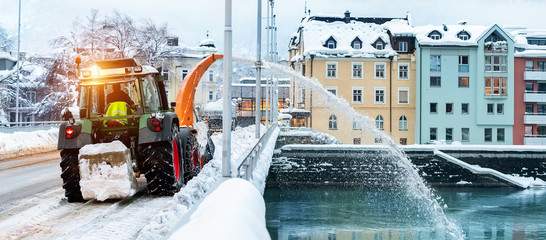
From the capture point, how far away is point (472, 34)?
6538cm

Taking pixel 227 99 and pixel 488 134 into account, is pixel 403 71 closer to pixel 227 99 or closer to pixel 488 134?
pixel 488 134

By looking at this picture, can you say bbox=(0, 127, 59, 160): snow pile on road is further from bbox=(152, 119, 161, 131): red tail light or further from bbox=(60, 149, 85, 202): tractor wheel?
bbox=(152, 119, 161, 131): red tail light

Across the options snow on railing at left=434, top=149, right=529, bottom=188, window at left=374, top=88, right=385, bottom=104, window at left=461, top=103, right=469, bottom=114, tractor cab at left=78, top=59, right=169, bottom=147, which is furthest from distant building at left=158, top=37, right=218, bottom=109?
tractor cab at left=78, top=59, right=169, bottom=147

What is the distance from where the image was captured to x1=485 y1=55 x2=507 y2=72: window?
64312 millimetres

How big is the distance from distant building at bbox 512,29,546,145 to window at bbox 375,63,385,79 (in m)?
13.1

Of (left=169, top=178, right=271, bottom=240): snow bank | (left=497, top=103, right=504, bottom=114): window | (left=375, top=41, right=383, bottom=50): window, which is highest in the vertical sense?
(left=375, top=41, right=383, bottom=50): window

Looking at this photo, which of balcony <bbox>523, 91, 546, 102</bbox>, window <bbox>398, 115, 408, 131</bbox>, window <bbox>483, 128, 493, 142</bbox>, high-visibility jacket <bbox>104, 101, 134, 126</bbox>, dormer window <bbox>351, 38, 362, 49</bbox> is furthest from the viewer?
dormer window <bbox>351, 38, 362, 49</bbox>

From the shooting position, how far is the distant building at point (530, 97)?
213ft

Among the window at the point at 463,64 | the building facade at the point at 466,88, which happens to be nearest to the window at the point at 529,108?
the building facade at the point at 466,88

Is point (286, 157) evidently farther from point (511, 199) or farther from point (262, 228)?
point (262, 228)

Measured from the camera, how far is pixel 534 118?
64750mm

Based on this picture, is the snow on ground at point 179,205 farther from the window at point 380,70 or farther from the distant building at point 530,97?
the distant building at point 530,97

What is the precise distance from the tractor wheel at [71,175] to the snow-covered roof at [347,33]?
53276 millimetres

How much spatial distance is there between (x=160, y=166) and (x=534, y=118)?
5977 cm
